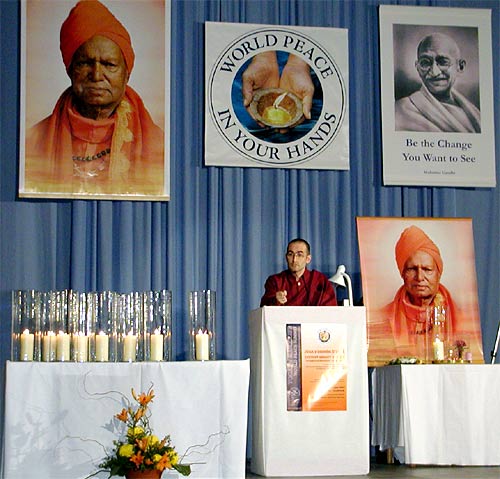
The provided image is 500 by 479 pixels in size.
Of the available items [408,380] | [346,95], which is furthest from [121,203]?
[408,380]

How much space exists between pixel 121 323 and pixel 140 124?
2.61 meters

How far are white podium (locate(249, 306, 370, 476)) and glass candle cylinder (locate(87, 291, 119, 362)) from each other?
1.01 meters

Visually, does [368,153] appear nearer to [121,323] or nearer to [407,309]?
[407,309]

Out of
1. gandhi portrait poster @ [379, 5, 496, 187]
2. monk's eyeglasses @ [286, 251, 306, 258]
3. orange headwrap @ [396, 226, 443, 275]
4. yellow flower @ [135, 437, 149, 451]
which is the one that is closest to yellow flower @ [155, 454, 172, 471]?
yellow flower @ [135, 437, 149, 451]

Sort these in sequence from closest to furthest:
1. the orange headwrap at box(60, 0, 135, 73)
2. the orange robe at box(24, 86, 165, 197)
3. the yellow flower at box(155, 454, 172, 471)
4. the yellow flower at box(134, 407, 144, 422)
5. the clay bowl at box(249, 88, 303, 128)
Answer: the yellow flower at box(155, 454, 172, 471) → the yellow flower at box(134, 407, 144, 422) → the orange robe at box(24, 86, 165, 197) → the orange headwrap at box(60, 0, 135, 73) → the clay bowl at box(249, 88, 303, 128)

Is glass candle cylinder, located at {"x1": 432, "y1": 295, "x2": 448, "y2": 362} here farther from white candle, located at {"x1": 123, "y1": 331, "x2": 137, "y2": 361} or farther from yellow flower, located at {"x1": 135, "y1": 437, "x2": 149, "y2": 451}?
yellow flower, located at {"x1": 135, "y1": 437, "x2": 149, "y2": 451}

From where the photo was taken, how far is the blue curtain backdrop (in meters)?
8.05

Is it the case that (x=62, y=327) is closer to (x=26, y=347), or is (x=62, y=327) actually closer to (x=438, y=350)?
(x=26, y=347)

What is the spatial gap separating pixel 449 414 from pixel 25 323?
302cm

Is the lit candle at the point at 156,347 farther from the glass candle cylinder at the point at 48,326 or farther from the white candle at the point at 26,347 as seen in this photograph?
the white candle at the point at 26,347

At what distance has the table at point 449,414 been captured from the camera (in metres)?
6.95

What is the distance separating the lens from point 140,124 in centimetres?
823

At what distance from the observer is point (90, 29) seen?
325 inches

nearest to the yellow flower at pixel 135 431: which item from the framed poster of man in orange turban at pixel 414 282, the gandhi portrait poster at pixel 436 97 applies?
the framed poster of man in orange turban at pixel 414 282
